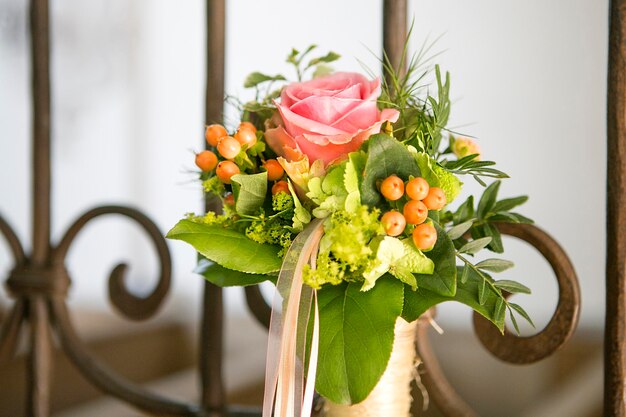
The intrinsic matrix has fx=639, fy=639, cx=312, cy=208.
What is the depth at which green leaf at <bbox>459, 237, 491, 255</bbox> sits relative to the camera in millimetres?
500

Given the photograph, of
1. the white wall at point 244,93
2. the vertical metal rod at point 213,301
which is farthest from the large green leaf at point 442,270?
the white wall at point 244,93

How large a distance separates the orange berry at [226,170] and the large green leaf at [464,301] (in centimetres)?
16

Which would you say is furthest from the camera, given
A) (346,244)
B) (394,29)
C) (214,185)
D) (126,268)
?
(126,268)

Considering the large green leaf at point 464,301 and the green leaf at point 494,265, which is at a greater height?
the green leaf at point 494,265

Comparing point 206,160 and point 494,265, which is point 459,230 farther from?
point 206,160

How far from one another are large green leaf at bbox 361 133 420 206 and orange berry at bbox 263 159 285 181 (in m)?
0.08

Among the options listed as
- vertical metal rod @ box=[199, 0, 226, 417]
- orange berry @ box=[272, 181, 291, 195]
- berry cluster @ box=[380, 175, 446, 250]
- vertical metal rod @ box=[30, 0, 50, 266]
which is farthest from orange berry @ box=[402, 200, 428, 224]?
vertical metal rod @ box=[30, 0, 50, 266]

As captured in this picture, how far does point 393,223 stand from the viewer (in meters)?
0.43

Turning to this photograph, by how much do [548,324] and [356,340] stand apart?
193 millimetres

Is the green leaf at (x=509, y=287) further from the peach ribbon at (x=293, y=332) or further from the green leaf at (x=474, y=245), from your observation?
the peach ribbon at (x=293, y=332)

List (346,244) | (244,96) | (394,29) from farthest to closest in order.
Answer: (244,96) < (394,29) < (346,244)

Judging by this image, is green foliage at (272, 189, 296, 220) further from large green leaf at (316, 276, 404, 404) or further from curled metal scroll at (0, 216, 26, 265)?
curled metal scroll at (0, 216, 26, 265)

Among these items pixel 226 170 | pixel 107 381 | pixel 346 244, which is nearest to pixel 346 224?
pixel 346 244

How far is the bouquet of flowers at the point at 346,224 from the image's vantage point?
17.6 inches
